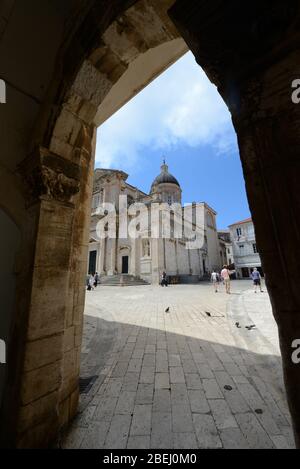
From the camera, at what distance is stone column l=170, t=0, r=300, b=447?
2.80 ft

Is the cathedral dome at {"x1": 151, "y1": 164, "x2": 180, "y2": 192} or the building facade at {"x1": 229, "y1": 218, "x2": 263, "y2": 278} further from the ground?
the cathedral dome at {"x1": 151, "y1": 164, "x2": 180, "y2": 192}

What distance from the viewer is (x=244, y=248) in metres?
31.5

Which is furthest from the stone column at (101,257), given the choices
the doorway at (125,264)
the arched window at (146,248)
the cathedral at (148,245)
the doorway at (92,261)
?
the arched window at (146,248)

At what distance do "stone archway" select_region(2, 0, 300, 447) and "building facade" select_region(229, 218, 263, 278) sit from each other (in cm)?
3197

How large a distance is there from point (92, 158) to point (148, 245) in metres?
20.1

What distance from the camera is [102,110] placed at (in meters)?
3.35

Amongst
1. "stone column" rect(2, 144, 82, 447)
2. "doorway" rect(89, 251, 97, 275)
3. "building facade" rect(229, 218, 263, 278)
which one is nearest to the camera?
"stone column" rect(2, 144, 82, 447)

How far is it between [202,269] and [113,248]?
13.4 metres

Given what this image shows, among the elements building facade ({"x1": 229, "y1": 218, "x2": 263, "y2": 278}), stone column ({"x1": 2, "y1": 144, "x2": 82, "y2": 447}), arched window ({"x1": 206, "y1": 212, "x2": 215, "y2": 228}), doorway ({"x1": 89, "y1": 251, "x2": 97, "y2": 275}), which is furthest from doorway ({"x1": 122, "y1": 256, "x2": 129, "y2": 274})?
stone column ({"x1": 2, "y1": 144, "x2": 82, "y2": 447})

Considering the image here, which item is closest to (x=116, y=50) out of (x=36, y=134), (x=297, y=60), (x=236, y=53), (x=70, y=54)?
(x=70, y=54)

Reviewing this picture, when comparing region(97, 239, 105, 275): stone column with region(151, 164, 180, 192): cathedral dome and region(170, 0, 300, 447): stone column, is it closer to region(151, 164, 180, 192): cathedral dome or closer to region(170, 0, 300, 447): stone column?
region(151, 164, 180, 192): cathedral dome

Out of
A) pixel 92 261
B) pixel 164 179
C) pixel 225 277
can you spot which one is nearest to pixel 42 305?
pixel 225 277

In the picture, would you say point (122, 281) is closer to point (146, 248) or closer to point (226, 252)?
point (146, 248)
